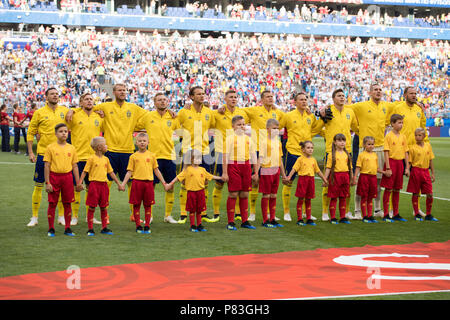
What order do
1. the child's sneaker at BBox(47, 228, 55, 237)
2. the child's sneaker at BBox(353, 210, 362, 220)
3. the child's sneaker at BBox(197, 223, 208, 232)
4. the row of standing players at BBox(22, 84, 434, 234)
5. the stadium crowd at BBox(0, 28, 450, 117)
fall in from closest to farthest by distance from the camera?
the child's sneaker at BBox(47, 228, 55, 237), the child's sneaker at BBox(197, 223, 208, 232), the row of standing players at BBox(22, 84, 434, 234), the child's sneaker at BBox(353, 210, 362, 220), the stadium crowd at BBox(0, 28, 450, 117)

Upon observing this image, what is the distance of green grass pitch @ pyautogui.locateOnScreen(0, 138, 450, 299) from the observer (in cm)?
657

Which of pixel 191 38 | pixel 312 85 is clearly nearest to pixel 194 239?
pixel 312 85

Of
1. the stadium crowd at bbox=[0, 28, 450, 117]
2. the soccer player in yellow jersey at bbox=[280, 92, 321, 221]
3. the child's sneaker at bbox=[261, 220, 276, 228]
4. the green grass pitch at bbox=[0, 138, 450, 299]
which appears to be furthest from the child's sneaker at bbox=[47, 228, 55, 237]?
the stadium crowd at bbox=[0, 28, 450, 117]

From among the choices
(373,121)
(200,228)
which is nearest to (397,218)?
(373,121)

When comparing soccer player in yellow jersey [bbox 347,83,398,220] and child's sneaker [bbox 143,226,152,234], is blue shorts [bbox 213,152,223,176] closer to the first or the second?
child's sneaker [bbox 143,226,152,234]

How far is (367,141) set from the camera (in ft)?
30.5

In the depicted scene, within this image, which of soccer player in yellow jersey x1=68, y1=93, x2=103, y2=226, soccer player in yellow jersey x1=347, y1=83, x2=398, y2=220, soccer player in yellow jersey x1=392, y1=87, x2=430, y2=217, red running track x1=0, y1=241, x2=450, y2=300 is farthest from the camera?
soccer player in yellow jersey x1=392, y1=87, x2=430, y2=217

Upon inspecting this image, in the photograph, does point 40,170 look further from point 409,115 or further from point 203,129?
point 409,115

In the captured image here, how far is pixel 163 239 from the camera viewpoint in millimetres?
7750

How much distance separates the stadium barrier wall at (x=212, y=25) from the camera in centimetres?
4688

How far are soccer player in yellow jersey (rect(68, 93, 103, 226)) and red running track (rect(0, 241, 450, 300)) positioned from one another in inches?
119
